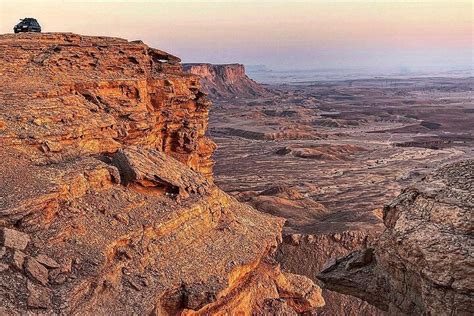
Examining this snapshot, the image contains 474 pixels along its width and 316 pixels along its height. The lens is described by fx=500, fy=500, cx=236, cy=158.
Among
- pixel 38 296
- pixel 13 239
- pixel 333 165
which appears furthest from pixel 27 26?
pixel 333 165

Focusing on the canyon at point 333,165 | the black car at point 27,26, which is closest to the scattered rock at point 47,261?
the canyon at point 333,165

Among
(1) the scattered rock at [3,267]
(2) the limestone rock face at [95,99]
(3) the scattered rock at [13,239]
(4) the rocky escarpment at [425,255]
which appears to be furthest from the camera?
(2) the limestone rock face at [95,99]

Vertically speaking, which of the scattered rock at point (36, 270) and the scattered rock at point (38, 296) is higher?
the scattered rock at point (36, 270)

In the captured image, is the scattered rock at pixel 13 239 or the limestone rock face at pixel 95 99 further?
the limestone rock face at pixel 95 99

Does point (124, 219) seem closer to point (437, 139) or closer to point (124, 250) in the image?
point (124, 250)

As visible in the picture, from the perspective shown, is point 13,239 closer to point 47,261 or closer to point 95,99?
point 47,261

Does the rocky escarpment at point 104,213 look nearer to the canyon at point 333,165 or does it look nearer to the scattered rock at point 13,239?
the scattered rock at point 13,239

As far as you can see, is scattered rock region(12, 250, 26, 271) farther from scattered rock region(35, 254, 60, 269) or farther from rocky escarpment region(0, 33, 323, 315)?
scattered rock region(35, 254, 60, 269)
